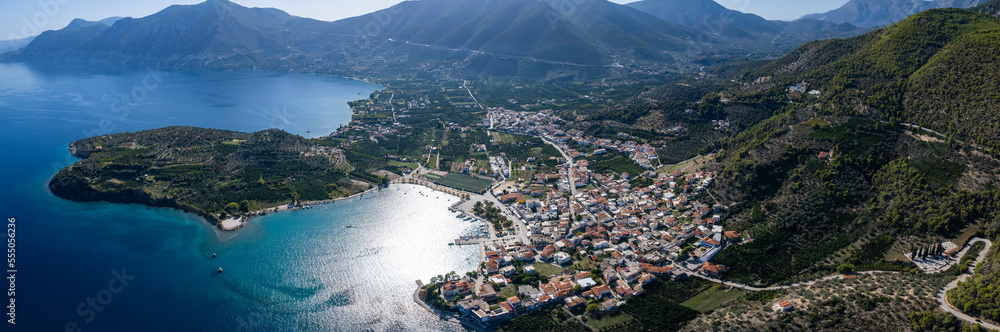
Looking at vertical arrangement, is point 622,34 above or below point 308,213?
above

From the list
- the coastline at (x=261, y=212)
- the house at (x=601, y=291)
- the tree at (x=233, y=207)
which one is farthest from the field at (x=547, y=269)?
the tree at (x=233, y=207)

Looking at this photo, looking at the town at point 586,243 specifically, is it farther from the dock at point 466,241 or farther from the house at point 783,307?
the house at point 783,307

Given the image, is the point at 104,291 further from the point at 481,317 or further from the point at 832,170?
the point at 832,170

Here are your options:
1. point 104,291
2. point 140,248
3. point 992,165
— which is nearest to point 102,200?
point 140,248

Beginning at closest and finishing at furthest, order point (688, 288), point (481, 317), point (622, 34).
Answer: point (481, 317)
point (688, 288)
point (622, 34)

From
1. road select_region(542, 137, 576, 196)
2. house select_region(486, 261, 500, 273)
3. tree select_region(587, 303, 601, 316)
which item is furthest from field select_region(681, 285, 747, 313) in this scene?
road select_region(542, 137, 576, 196)

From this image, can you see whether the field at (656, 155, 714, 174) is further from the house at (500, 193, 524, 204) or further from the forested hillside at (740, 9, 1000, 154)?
the house at (500, 193, 524, 204)
